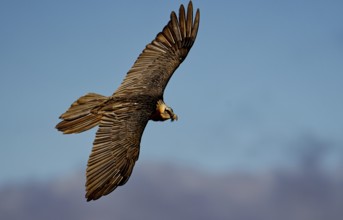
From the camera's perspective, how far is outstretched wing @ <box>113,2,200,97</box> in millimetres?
17750

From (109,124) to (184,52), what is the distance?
4728 millimetres

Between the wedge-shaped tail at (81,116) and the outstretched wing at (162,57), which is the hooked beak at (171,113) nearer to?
the outstretched wing at (162,57)

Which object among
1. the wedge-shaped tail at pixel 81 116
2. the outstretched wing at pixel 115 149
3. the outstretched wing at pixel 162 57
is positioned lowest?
the outstretched wing at pixel 115 149

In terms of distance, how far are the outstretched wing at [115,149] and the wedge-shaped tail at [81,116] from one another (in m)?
0.43

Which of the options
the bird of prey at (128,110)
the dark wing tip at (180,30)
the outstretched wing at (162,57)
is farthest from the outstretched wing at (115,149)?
the dark wing tip at (180,30)

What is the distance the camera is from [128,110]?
16156 mm

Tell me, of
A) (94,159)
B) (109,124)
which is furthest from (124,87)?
(94,159)

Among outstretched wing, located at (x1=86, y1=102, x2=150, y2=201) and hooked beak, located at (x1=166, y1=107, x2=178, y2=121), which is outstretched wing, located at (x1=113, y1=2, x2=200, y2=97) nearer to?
hooked beak, located at (x1=166, y1=107, x2=178, y2=121)

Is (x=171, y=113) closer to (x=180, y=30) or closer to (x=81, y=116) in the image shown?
(x=81, y=116)

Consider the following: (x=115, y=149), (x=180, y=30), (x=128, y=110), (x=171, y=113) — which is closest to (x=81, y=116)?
(x=128, y=110)

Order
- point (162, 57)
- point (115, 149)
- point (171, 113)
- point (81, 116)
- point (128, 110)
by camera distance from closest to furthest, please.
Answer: point (115, 149)
point (128, 110)
point (81, 116)
point (171, 113)
point (162, 57)

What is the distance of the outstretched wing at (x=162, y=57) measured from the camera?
699 inches

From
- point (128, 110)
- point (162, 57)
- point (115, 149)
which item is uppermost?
point (162, 57)

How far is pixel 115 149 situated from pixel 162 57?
4618 mm
